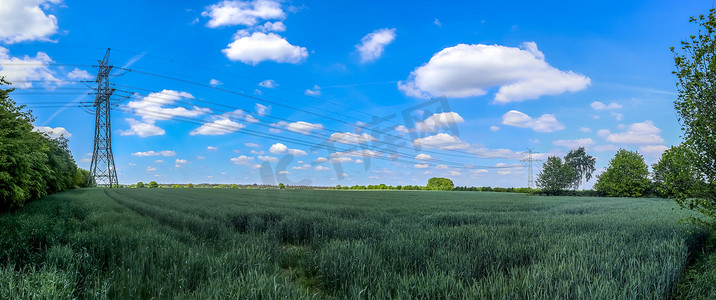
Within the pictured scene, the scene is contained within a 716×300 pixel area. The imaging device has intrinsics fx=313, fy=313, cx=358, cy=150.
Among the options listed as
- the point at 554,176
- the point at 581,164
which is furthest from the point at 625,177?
the point at 581,164

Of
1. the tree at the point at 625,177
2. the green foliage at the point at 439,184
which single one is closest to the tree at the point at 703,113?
the tree at the point at 625,177

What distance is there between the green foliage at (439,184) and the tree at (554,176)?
37.9 meters

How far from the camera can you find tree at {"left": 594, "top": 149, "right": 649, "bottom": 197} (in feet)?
189

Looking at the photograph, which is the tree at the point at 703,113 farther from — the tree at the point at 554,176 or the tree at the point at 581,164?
the tree at the point at 581,164

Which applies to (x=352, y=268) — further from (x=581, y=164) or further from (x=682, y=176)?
(x=581, y=164)

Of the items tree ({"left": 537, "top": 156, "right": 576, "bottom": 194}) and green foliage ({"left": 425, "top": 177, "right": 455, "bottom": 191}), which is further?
green foliage ({"left": 425, "top": 177, "right": 455, "bottom": 191})

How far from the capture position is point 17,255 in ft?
20.2

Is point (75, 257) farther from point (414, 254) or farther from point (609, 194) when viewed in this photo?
point (609, 194)

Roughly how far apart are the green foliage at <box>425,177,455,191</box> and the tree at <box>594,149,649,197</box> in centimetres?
4823

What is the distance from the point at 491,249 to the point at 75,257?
26.1ft

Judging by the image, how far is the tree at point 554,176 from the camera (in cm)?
6788

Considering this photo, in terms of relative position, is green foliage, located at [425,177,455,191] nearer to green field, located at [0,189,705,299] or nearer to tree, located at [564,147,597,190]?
tree, located at [564,147,597,190]

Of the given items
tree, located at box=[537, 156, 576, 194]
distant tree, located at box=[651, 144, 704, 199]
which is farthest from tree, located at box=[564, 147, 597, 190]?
distant tree, located at box=[651, 144, 704, 199]

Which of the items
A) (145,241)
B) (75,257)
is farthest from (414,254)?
(75,257)
